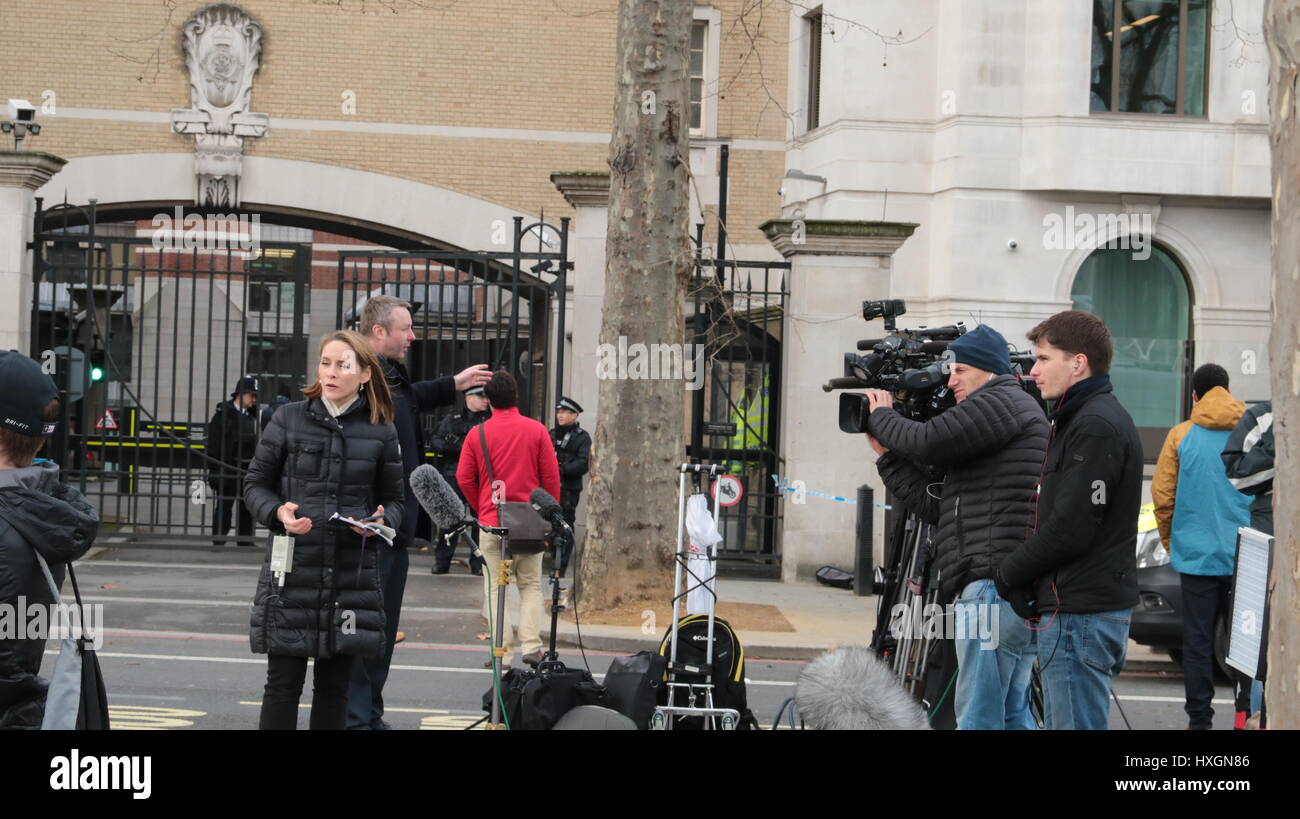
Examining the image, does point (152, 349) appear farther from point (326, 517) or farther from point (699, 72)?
point (326, 517)

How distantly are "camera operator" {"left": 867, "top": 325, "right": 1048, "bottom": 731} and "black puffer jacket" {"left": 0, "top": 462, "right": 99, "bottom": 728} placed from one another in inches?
131

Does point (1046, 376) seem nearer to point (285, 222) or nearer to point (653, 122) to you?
point (653, 122)

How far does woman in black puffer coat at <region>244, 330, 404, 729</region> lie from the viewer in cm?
596

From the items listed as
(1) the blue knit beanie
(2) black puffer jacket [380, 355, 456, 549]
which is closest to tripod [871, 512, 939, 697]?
(1) the blue knit beanie

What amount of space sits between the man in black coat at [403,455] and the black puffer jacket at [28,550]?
246 centimetres

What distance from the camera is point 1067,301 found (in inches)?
840

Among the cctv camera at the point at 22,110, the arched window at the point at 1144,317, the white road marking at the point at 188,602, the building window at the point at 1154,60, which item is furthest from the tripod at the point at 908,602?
the building window at the point at 1154,60

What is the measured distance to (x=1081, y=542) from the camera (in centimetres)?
559

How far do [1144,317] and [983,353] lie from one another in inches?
663

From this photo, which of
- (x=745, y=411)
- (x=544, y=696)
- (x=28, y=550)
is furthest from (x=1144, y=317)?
(x=28, y=550)

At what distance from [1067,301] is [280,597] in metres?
17.3

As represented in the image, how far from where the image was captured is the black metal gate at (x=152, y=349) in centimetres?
1530

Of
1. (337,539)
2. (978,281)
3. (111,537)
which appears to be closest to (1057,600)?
(337,539)
